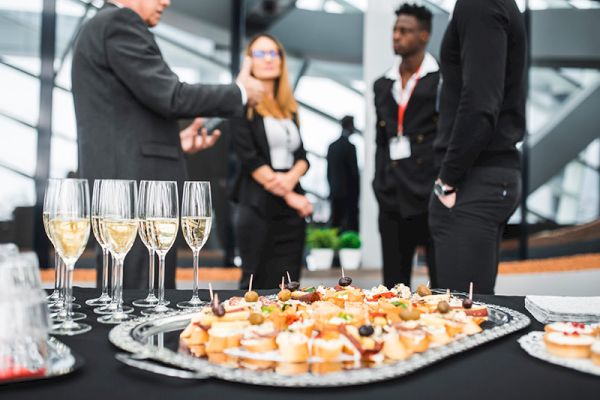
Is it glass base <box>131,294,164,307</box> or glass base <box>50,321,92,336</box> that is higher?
glass base <box>131,294,164,307</box>

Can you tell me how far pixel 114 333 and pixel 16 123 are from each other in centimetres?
535

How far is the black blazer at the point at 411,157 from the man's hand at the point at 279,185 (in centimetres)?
42

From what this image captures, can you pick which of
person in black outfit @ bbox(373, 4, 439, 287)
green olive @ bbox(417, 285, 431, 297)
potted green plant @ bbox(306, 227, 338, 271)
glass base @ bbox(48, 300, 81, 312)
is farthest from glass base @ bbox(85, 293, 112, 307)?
potted green plant @ bbox(306, 227, 338, 271)

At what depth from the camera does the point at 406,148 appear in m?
2.82

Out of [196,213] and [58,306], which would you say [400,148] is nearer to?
[196,213]

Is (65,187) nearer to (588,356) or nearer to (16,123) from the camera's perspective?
(588,356)

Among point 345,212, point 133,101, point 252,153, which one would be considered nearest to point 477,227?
point 133,101

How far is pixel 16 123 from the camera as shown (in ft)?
18.9

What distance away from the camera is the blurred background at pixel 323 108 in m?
5.78

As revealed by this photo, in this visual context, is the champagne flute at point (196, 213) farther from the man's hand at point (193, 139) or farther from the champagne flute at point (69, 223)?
the man's hand at point (193, 139)

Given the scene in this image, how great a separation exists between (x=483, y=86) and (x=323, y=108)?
5.10m

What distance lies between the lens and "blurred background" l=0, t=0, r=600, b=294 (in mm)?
5781

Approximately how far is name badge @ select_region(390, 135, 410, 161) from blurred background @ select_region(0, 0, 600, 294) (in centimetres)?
218

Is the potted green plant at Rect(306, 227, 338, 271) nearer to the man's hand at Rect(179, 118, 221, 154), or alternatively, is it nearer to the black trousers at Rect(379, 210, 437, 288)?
the black trousers at Rect(379, 210, 437, 288)
